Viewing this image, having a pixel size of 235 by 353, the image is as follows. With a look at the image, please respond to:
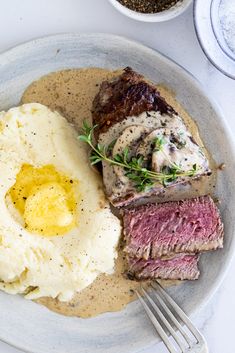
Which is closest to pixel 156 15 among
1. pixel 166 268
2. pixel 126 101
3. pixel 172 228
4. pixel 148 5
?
pixel 148 5

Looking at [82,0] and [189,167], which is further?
[82,0]

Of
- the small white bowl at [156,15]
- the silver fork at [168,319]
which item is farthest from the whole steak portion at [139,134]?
the silver fork at [168,319]

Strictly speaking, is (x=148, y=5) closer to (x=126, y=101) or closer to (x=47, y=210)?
(x=126, y=101)

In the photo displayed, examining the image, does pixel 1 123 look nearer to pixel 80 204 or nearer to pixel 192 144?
pixel 80 204

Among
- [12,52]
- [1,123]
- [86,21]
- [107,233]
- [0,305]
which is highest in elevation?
[86,21]

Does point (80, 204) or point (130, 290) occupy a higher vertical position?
point (80, 204)

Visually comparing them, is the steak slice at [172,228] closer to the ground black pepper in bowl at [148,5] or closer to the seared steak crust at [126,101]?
the seared steak crust at [126,101]

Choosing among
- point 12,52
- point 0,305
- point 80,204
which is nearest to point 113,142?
point 80,204
